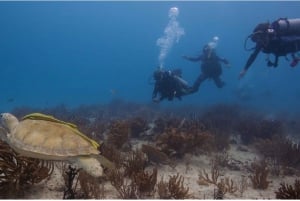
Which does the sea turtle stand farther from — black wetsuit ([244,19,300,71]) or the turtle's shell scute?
black wetsuit ([244,19,300,71])

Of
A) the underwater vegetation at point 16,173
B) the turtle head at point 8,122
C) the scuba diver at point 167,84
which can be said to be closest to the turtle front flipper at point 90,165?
the turtle head at point 8,122

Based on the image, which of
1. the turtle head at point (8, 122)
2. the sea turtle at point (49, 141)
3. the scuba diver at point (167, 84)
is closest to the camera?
the sea turtle at point (49, 141)

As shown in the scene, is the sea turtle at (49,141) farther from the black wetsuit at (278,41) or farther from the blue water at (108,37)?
the blue water at (108,37)

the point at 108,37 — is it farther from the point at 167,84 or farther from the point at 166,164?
the point at 166,164

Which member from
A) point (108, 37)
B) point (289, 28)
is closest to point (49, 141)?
point (289, 28)

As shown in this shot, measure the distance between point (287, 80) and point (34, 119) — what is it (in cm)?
11175

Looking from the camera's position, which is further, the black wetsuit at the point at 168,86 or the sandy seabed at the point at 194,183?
the black wetsuit at the point at 168,86

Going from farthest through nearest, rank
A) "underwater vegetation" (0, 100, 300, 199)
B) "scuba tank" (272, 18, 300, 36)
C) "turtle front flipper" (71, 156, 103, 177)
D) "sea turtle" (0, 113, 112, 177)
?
"scuba tank" (272, 18, 300, 36) → "underwater vegetation" (0, 100, 300, 199) → "sea turtle" (0, 113, 112, 177) → "turtle front flipper" (71, 156, 103, 177)

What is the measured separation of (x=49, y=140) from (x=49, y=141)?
0.05 ft

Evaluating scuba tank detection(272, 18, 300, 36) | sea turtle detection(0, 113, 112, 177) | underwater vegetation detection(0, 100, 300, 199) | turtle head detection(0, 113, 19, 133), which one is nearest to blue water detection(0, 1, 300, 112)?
scuba tank detection(272, 18, 300, 36)

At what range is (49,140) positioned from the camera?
4.32 m

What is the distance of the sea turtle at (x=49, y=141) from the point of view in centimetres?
423

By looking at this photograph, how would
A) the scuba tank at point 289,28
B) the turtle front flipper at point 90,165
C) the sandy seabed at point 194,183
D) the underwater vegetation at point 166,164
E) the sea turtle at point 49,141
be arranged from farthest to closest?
1. the scuba tank at point 289,28
2. the sandy seabed at point 194,183
3. the underwater vegetation at point 166,164
4. the sea turtle at point 49,141
5. the turtle front flipper at point 90,165

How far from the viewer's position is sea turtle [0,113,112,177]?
13.9ft
